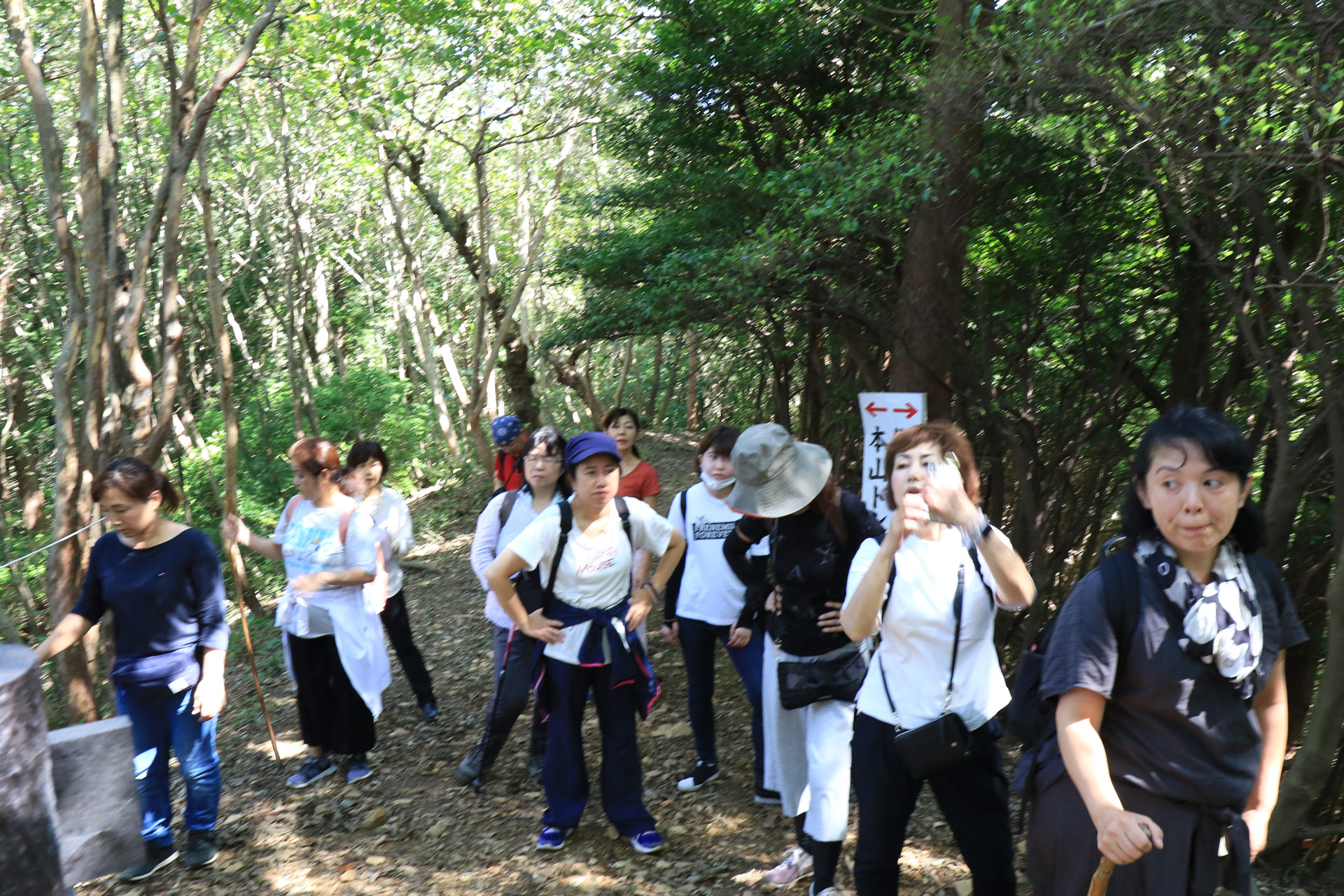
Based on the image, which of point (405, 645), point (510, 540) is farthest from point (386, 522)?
point (510, 540)

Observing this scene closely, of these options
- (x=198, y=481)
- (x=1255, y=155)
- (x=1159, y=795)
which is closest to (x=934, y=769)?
(x=1159, y=795)

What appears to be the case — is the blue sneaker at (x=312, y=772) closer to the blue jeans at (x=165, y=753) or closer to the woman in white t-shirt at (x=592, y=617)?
the blue jeans at (x=165, y=753)

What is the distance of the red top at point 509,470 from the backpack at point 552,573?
1347 millimetres

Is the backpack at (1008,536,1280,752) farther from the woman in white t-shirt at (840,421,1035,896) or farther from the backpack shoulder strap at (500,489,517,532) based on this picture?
the backpack shoulder strap at (500,489,517,532)

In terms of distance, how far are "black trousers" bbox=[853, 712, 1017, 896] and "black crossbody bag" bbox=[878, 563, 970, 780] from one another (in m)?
0.07

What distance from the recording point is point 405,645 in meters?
6.35

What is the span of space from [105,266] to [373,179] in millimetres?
13263

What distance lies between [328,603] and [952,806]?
3630 mm

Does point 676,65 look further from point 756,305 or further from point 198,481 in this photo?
Result: point 198,481

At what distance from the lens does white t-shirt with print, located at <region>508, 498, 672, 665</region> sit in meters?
4.22

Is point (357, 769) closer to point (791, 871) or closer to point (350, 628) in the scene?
point (350, 628)

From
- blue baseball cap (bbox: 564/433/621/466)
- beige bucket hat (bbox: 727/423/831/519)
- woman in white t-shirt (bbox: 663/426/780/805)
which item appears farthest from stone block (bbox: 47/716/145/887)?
woman in white t-shirt (bbox: 663/426/780/805)

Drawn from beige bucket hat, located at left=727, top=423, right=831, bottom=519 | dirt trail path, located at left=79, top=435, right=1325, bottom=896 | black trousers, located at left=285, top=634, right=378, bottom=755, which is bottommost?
dirt trail path, located at left=79, top=435, right=1325, bottom=896

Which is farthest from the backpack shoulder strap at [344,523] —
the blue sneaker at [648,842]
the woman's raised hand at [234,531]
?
the blue sneaker at [648,842]
